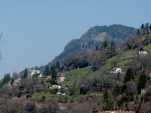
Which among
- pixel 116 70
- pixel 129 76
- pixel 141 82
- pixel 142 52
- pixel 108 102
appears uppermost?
pixel 142 52

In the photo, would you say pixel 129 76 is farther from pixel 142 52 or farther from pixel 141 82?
pixel 142 52

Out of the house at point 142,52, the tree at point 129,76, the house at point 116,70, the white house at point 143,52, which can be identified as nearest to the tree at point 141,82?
the tree at point 129,76

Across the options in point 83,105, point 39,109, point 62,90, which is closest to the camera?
point 83,105

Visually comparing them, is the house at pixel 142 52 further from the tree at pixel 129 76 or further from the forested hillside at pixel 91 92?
the tree at pixel 129 76

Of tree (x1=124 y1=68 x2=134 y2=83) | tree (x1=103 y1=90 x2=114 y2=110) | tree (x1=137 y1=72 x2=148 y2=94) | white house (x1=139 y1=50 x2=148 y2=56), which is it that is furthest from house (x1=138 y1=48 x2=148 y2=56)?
tree (x1=103 y1=90 x2=114 y2=110)

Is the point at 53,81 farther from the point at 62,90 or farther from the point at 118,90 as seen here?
the point at 118,90

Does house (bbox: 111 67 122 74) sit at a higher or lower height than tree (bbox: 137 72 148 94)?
higher

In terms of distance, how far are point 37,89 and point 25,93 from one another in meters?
4.41

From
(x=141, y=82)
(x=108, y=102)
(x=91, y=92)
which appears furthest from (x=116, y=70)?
(x=108, y=102)

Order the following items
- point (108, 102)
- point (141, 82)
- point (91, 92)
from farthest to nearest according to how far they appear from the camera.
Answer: point (91, 92) < point (141, 82) < point (108, 102)

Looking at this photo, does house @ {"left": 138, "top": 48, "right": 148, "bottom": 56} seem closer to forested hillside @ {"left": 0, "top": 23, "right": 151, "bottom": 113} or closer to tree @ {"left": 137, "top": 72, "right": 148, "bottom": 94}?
forested hillside @ {"left": 0, "top": 23, "right": 151, "bottom": 113}

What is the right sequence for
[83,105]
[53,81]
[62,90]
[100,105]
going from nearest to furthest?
[100,105] < [83,105] < [62,90] < [53,81]

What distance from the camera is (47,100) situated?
160875 millimetres

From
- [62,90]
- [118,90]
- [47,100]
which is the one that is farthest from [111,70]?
[118,90]
